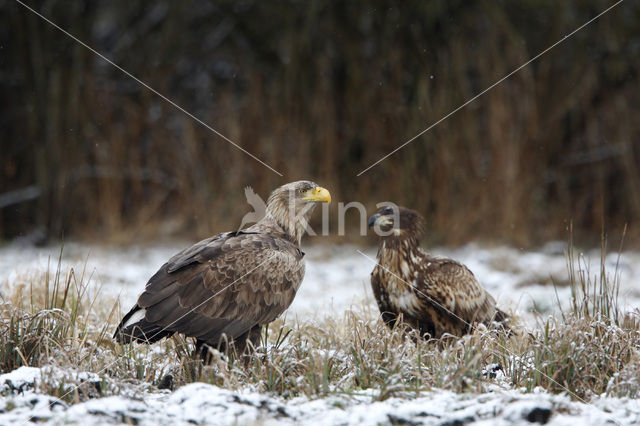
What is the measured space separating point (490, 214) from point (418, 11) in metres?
2.85

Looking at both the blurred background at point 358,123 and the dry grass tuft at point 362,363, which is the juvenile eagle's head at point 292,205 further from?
the blurred background at point 358,123

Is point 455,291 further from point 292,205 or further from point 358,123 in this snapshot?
point 358,123

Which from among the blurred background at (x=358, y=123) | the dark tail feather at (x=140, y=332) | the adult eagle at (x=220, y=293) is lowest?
the dark tail feather at (x=140, y=332)

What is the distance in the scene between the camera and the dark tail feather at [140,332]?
3852 millimetres

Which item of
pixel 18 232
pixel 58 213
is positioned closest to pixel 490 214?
→ pixel 58 213

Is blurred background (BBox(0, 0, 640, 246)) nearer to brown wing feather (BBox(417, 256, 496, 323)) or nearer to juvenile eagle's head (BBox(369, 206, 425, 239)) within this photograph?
juvenile eagle's head (BBox(369, 206, 425, 239))

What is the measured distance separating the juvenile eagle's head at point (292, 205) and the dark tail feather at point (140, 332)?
1.36 meters

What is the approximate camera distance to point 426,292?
4762mm

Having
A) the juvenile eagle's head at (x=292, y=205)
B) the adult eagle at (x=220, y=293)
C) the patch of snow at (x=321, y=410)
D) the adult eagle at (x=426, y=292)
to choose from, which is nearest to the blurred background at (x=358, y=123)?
the juvenile eagle's head at (x=292, y=205)

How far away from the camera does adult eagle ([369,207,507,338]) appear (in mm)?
4727

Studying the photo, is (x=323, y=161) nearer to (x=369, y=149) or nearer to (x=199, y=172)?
(x=369, y=149)

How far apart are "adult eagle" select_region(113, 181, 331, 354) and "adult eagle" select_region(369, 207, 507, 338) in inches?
28.0

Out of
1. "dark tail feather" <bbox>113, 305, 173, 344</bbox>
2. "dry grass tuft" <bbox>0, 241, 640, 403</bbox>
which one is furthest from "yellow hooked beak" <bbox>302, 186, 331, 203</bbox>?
"dark tail feather" <bbox>113, 305, 173, 344</bbox>

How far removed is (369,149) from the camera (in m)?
9.72
